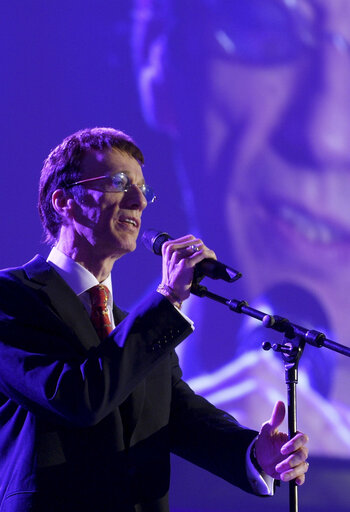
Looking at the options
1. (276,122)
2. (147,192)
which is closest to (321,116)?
(276,122)

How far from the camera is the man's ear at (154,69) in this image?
309 cm

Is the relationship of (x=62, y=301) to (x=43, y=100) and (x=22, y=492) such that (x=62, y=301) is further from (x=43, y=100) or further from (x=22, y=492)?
(x=43, y=100)

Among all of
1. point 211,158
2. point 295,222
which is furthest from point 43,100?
point 295,222

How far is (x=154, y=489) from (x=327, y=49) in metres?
2.25

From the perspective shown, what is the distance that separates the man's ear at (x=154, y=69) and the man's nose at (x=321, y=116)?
543 millimetres

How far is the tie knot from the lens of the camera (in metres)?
1.76

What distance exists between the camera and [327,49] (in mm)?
3104

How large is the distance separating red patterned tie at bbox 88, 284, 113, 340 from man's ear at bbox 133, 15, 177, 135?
148 centimetres

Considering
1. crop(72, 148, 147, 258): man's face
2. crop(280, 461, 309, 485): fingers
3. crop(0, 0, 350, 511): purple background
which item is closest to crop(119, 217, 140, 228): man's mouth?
crop(72, 148, 147, 258): man's face

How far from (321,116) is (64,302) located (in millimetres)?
1891

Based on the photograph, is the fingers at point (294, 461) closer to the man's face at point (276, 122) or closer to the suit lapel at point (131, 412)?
the suit lapel at point (131, 412)

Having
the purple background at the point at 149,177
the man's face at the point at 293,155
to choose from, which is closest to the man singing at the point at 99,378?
the purple background at the point at 149,177

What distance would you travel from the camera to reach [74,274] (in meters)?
1.78

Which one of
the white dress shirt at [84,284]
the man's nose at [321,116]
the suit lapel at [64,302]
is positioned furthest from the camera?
the man's nose at [321,116]
